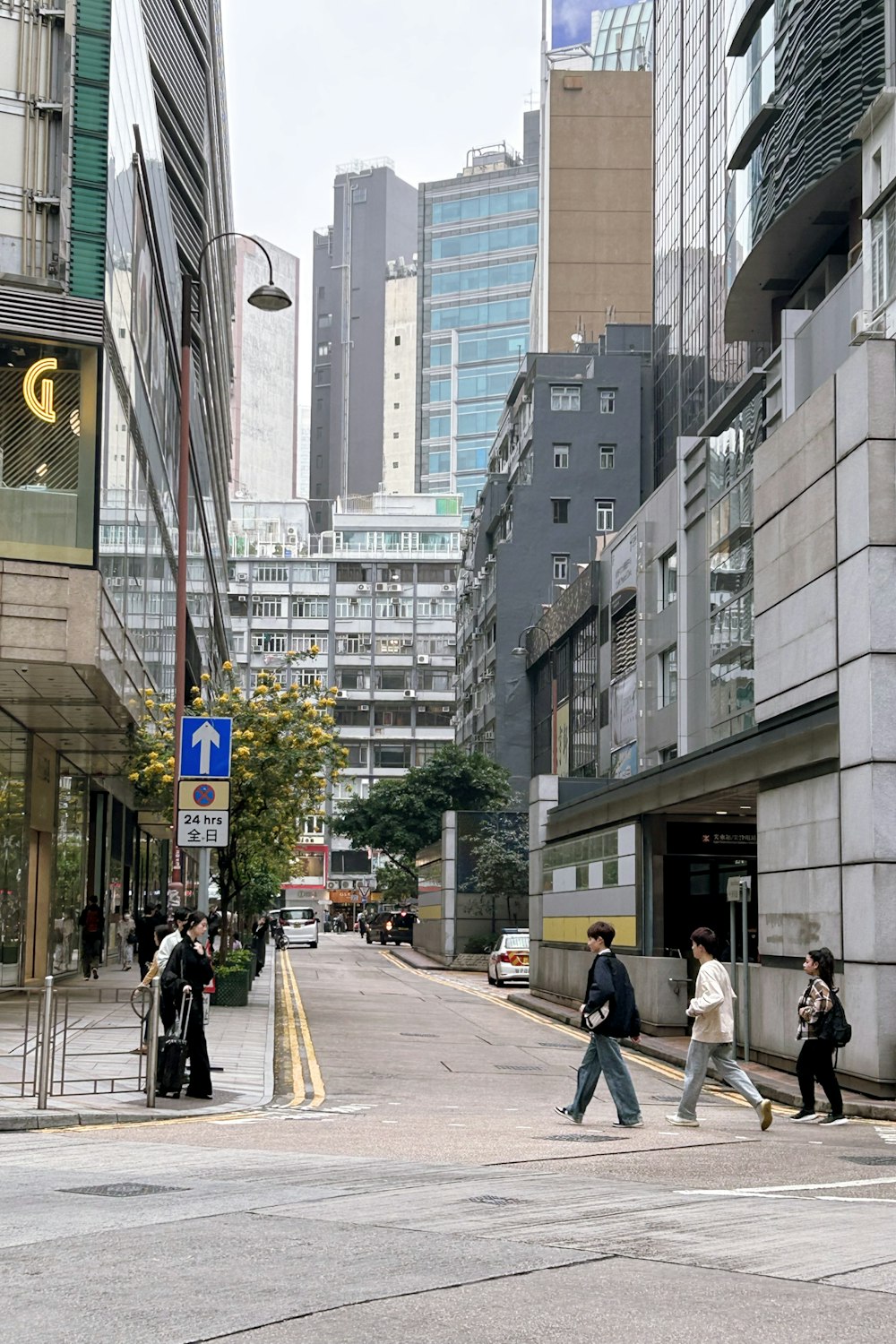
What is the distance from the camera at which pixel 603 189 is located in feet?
314

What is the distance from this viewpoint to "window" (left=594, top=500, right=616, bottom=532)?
85.4 metres

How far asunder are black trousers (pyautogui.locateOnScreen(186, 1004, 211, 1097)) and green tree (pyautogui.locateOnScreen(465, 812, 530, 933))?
44818mm

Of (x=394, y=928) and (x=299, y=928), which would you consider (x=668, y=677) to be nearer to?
(x=299, y=928)

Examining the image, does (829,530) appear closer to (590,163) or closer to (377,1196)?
(377,1196)

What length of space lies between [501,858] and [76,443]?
3857 cm

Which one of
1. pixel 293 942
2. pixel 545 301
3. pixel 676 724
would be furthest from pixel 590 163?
pixel 676 724

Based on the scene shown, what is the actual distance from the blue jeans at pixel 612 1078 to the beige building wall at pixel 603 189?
85.1 metres

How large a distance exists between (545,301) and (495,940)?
48976mm

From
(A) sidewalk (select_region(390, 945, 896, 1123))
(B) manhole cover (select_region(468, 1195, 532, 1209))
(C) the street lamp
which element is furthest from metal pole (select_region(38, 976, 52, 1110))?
(C) the street lamp

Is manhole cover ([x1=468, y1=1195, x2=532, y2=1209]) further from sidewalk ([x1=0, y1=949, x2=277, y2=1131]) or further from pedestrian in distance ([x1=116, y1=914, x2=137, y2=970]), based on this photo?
pedestrian in distance ([x1=116, y1=914, x2=137, y2=970])

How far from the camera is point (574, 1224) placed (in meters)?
7.75

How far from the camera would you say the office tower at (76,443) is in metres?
22.5

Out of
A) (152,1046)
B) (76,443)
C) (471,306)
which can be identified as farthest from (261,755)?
(471,306)

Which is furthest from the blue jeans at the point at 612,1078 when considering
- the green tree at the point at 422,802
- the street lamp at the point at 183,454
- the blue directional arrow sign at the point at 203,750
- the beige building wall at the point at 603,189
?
the beige building wall at the point at 603,189
